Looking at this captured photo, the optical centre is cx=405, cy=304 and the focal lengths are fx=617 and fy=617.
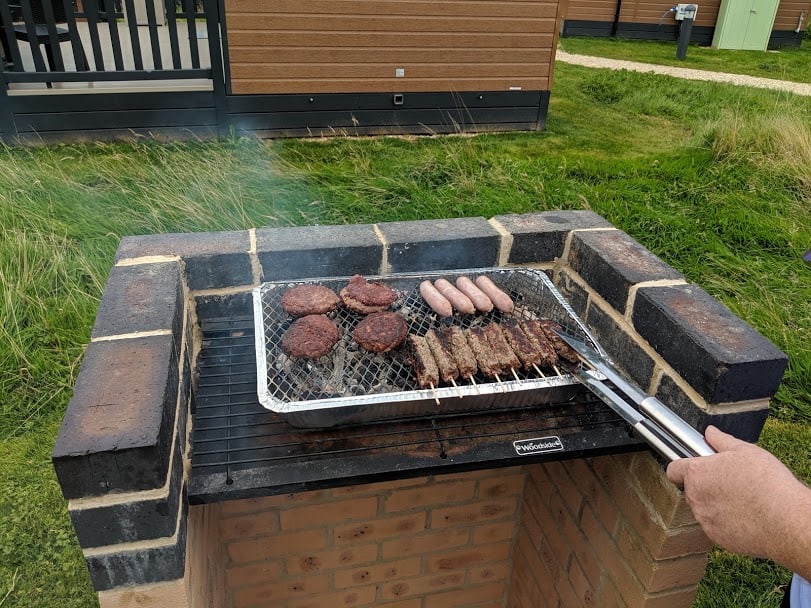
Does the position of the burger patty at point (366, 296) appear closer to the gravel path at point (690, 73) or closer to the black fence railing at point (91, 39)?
the black fence railing at point (91, 39)

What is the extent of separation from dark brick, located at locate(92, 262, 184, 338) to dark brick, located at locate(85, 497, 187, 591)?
2.07 ft

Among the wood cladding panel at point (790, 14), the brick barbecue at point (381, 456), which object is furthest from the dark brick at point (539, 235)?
the wood cladding panel at point (790, 14)

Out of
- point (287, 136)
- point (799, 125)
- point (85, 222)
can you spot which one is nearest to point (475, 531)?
point (85, 222)

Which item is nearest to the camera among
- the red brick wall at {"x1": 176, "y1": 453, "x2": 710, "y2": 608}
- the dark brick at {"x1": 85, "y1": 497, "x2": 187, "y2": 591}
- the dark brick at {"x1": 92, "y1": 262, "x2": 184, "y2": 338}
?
the dark brick at {"x1": 85, "y1": 497, "x2": 187, "y2": 591}

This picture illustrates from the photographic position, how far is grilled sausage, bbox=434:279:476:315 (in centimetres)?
231

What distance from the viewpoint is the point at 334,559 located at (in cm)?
294

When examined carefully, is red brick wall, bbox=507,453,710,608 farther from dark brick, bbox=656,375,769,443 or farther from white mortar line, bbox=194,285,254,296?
white mortar line, bbox=194,285,254,296

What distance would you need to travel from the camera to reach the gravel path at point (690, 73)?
1291cm

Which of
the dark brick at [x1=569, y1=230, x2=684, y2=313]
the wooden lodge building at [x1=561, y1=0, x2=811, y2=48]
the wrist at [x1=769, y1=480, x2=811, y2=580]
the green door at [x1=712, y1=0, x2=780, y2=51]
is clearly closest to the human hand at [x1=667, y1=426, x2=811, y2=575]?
the wrist at [x1=769, y1=480, x2=811, y2=580]

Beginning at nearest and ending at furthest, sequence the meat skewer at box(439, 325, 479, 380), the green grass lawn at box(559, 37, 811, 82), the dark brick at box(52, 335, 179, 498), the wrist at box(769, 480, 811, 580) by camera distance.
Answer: the wrist at box(769, 480, 811, 580)
the dark brick at box(52, 335, 179, 498)
the meat skewer at box(439, 325, 479, 380)
the green grass lawn at box(559, 37, 811, 82)

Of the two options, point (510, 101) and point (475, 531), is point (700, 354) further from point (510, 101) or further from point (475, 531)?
point (510, 101)

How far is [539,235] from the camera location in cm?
261

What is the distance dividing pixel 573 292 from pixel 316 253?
42.8 inches

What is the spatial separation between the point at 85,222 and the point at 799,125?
7.81m
